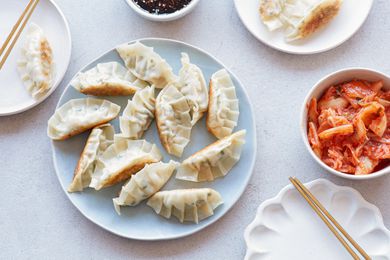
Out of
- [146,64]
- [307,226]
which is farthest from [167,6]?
[307,226]

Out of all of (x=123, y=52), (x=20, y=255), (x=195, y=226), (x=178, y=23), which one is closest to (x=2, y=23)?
(x=123, y=52)

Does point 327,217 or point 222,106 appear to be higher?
point 222,106

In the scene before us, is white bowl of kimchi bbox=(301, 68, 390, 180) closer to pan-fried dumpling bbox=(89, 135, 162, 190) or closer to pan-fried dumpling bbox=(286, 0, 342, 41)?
pan-fried dumpling bbox=(286, 0, 342, 41)

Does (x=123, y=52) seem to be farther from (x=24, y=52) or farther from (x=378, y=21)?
(x=378, y=21)

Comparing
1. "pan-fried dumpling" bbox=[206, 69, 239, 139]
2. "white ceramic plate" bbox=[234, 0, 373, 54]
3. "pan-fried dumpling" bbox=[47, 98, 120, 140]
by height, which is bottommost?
"pan-fried dumpling" bbox=[47, 98, 120, 140]

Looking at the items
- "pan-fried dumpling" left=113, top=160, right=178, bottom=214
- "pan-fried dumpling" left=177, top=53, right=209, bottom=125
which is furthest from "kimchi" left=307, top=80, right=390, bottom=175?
"pan-fried dumpling" left=113, top=160, right=178, bottom=214

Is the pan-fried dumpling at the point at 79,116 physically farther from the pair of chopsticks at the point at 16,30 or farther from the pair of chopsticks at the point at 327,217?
the pair of chopsticks at the point at 327,217

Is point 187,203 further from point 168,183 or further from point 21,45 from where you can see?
point 21,45
